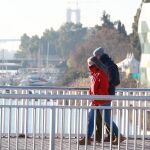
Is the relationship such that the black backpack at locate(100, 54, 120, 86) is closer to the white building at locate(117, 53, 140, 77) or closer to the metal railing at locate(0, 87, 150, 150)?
the metal railing at locate(0, 87, 150, 150)

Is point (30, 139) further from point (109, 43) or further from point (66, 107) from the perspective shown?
point (109, 43)

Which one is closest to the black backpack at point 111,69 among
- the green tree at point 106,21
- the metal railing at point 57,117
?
the metal railing at point 57,117

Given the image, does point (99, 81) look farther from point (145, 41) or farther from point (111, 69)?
point (145, 41)

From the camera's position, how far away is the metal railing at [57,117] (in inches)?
411

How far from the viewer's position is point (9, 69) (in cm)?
9994

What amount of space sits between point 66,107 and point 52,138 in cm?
53

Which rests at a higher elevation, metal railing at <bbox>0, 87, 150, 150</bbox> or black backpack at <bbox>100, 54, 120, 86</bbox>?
black backpack at <bbox>100, 54, 120, 86</bbox>

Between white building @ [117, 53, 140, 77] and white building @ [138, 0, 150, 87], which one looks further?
white building @ [117, 53, 140, 77]

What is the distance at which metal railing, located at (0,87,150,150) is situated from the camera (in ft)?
34.2

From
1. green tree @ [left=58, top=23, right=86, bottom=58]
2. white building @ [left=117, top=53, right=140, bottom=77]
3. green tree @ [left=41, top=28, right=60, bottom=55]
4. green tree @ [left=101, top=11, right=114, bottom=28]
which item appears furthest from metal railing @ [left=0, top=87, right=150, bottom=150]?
green tree @ [left=41, top=28, right=60, bottom=55]

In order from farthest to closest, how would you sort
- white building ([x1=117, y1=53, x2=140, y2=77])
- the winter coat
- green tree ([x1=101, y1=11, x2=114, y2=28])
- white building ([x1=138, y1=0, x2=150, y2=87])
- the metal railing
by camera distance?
1. green tree ([x1=101, y1=11, x2=114, y2=28])
2. white building ([x1=117, y1=53, x2=140, y2=77])
3. white building ([x1=138, y1=0, x2=150, y2=87])
4. the winter coat
5. the metal railing

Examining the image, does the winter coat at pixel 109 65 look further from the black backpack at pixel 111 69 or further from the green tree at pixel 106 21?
the green tree at pixel 106 21

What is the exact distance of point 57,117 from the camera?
39.4 ft

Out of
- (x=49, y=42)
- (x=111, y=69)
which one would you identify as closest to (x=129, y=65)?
(x=49, y=42)
